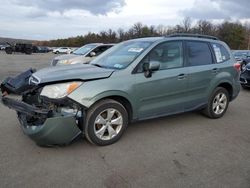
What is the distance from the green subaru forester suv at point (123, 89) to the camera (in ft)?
13.2

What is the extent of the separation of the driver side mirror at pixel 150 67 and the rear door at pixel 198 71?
93 cm

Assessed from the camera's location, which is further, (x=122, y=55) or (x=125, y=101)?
(x=122, y=55)

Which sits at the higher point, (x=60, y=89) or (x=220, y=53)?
(x=220, y=53)

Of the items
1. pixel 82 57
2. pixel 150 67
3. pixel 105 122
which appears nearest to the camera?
pixel 105 122

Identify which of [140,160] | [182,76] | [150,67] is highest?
[150,67]

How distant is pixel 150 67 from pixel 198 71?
132 cm

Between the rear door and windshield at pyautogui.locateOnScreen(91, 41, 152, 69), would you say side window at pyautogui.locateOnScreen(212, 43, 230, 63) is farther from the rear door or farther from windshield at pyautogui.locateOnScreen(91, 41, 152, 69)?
windshield at pyautogui.locateOnScreen(91, 41, 152, 69)

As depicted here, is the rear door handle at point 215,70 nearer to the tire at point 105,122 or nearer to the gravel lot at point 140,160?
the gravel lot at point 140,160

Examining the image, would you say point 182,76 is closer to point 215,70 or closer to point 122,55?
point 215,70

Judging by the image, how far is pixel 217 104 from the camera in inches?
238

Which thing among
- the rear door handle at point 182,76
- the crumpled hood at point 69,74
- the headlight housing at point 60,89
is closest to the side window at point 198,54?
the rear door handle at point 182,76

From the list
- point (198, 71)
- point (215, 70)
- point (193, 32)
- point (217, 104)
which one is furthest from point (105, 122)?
point (193, 32)

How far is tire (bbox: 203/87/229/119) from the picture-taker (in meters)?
5.89

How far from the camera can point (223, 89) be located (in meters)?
6.06
